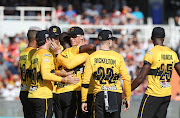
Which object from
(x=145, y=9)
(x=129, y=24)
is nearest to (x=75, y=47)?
(x=129, y=24)

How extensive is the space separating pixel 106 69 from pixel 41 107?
4.31 feet

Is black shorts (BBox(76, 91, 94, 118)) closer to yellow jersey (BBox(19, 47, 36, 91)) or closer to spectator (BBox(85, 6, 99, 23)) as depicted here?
yellow jersey (BBox(19, 47, 36, 91))

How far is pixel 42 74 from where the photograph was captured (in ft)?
22.8

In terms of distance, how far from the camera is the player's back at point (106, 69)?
6.91 metres

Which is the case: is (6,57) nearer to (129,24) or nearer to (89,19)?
(89,19)

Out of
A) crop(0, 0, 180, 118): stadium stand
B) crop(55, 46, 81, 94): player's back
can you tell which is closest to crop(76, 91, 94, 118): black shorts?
crop(55, 46, 81, 94): player's back

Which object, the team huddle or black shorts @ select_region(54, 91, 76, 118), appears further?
black shorts @ select_region(54, 91, 76, 118)

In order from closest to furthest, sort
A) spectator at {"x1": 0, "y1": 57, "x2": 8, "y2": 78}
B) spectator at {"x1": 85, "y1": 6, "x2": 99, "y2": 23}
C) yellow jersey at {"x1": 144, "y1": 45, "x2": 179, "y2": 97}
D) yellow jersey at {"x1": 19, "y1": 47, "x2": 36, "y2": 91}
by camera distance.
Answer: yellow jersey at {"x1": 144, "y1": 45, "x2": 179, "y2": 97} → yellow jersey at {"x1": 19, "y1": 47, "x2": 36, "y2": 91} → spectator at {"x1": 0, "y1": 57, "x2": 8, "y2": 78} → spectator at {"x1": 85, "y1": 6, "x2": 99, "y2": 23}

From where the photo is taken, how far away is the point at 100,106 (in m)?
6.99

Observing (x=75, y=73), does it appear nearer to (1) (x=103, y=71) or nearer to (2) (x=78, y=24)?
(1) (x=103, y=71)

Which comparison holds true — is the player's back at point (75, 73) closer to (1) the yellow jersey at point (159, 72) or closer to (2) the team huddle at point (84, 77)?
(2) the team huddle at point (84, 77)

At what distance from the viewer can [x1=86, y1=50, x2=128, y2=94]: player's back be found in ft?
22.7

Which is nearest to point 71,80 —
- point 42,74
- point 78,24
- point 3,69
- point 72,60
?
point 72,60

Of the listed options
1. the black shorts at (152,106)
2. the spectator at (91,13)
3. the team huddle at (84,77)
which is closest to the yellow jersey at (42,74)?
the team huddle at (84,77)
